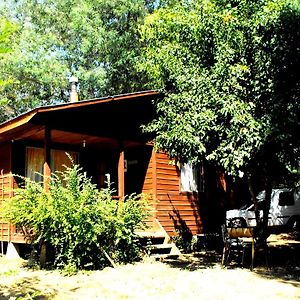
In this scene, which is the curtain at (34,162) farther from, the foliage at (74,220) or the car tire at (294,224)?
the car tire at (294,224)

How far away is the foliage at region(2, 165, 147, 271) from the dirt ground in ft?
1.50

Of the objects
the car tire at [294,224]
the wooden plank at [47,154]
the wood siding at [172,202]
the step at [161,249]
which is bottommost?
the step at [161,249]

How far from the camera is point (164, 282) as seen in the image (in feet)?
24.6

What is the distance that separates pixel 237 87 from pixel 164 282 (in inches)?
159

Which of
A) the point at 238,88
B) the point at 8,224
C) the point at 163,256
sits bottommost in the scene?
the point at 163,256

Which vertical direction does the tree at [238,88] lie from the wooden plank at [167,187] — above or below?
above

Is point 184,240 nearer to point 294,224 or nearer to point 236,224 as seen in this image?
point 236,224

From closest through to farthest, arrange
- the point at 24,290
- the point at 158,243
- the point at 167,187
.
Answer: the point at 24,290, the point at 158,243, the point at 167,187

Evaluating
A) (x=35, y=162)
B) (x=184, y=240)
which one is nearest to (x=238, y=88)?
(x=184, y=240)

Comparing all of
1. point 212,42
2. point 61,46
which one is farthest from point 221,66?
point 61,46

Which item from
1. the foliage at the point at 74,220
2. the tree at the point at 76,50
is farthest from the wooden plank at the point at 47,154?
the tree at the point at 76,50

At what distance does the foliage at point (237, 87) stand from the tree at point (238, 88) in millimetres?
19

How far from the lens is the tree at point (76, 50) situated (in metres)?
22.2

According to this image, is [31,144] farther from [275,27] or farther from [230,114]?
[275,27]
